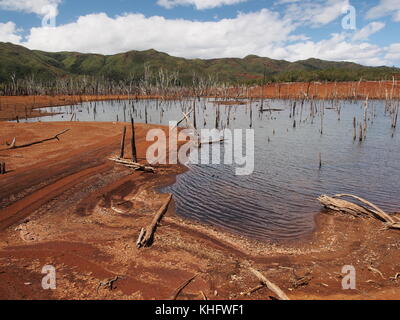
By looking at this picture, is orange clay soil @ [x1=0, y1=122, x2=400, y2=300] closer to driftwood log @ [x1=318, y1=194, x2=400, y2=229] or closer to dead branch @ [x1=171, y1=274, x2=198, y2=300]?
dead branch @ [x1=171, y1=274, x2=198, y2=300]

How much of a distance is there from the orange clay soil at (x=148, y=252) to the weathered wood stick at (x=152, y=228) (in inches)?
10.4

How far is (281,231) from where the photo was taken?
11.1 meters

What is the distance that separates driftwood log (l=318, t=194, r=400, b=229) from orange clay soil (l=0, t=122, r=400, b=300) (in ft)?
0.98

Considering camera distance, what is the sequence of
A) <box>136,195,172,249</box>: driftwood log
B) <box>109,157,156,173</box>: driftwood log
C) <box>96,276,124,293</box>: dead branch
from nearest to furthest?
<box>96,276,124,293</box>: dead branch < <box>136,195,172,249</box>: driftwood log < <box>109,157,156,173</box>: driftwood log

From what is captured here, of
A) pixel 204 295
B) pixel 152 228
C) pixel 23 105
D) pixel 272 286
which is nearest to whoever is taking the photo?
pixel 272 286

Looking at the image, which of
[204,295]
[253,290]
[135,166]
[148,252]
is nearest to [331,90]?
[135,166]

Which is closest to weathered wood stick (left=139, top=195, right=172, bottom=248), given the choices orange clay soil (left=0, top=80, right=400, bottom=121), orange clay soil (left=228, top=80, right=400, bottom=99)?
orange clay soil (left=0, top=80, right=400, bottom=121)

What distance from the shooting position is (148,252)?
908 centimetres

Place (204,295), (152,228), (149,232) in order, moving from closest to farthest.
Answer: (204,295), (149,232), (152,228)

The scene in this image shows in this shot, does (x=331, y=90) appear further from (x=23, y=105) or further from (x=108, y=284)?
(x=108, y=284)

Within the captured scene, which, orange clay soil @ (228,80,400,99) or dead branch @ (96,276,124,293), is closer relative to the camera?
dead branch @ (96,276,124,293)

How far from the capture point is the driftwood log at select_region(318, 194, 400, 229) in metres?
10.6

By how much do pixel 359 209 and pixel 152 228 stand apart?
818cm

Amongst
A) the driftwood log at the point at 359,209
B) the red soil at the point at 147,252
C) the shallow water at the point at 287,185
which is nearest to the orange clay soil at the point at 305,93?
the shallow water at the point at 287,185
